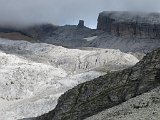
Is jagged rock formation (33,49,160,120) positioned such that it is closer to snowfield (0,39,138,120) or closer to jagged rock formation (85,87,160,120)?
jagged rock formation (85,87,160,120)

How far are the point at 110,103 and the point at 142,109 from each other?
1405 cm

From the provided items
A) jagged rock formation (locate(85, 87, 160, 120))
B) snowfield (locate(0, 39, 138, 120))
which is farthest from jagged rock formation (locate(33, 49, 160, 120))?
snowfield (locate(0, 39, 138, 120))

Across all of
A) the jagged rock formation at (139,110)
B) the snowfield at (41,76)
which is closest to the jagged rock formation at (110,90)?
the jagged rock formation at (139,110)

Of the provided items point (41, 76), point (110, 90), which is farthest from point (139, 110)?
point (41, 76)

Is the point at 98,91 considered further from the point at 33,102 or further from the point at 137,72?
the point at 33,102

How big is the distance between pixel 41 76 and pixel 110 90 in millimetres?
95934

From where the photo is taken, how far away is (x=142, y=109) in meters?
44.5

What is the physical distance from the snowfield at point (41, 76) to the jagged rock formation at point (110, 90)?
42269 millimetres

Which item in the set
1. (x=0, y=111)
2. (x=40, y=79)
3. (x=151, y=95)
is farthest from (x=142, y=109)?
(x=40, y=79)

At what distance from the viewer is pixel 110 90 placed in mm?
61469

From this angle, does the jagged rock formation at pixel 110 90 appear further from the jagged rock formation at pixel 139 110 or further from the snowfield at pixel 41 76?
the snowfield at pixel 41 76

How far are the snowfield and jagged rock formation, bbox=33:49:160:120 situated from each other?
42.3m

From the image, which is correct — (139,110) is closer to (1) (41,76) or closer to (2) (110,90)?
(2) (110,90)

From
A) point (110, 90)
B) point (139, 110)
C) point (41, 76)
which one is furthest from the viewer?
point (41, 76)
